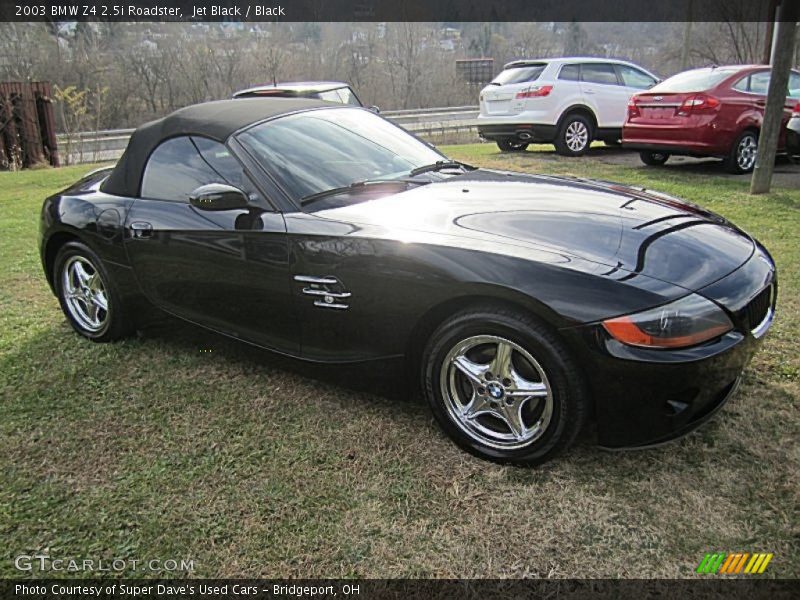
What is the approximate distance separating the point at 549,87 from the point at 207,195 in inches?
339

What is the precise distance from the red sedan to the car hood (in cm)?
585

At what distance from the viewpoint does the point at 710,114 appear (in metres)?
7.92

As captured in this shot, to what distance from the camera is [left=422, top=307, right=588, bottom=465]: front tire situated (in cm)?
222

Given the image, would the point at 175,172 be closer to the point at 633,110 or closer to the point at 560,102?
the point at 633,110

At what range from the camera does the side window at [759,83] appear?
26.9 feet

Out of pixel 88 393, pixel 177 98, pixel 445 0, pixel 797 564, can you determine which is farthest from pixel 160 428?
pixel 445 0

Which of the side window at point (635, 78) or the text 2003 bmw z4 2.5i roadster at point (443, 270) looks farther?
the side window at point (635, 78)

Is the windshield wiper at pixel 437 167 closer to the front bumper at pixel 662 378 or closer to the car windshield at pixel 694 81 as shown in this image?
the front bumper at pixel 662 378

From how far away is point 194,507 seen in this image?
7.55 ft

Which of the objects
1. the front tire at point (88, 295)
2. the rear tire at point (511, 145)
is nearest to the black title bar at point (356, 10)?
the rear tire at point (511, 145)

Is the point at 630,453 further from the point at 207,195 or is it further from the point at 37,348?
the point at 37,348

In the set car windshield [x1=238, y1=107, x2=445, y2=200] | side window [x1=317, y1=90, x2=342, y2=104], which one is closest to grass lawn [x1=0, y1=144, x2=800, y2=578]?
car windshield [x1=238, y1=107, x2=445, y2=200]

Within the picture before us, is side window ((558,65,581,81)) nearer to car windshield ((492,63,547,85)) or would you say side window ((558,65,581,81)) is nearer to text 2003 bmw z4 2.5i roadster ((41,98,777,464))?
car windshield ((492,63,547,85))

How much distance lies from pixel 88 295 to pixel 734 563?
3.67 m
